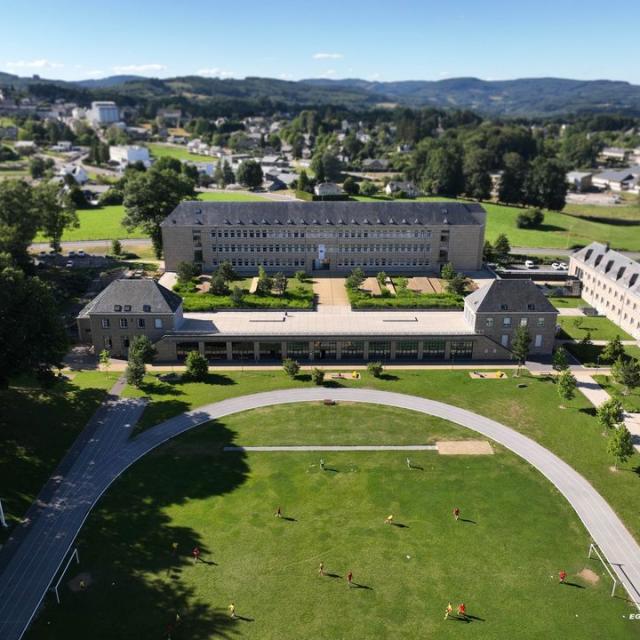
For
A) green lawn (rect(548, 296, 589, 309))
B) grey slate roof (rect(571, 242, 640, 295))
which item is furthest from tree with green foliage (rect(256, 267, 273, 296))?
grey slate roof (rect(571, 242, 640, 295))

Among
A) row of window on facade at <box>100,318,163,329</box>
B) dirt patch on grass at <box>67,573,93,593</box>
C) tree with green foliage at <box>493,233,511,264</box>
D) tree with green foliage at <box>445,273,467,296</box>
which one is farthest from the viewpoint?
tree with green foliage at <box>493,233,511,264</box>

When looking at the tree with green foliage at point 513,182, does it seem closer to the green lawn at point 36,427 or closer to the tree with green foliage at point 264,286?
the tree with green foliage at point 264,286

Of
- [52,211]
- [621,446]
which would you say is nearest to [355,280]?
[621,446]

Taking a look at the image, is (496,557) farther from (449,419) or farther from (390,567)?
(449,419)

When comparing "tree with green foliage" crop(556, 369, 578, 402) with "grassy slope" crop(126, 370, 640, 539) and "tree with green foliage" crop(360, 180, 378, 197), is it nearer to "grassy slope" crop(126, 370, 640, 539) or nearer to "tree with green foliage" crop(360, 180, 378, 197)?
"grassy slope" crop(126, 370, 640, 539)

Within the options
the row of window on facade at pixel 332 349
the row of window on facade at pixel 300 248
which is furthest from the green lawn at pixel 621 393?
the row of window on facade at pixel 300 248
